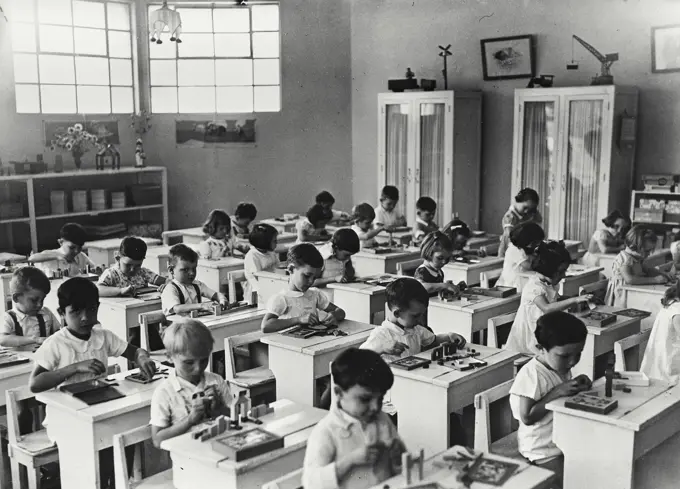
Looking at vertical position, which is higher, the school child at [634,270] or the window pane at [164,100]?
the window pane at [164,100]

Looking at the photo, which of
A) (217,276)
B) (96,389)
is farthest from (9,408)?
(217,276)

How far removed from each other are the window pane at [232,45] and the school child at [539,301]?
740cm

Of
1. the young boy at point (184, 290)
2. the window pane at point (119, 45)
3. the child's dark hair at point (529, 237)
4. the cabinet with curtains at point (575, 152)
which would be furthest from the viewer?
the window pane at point (119, 45)

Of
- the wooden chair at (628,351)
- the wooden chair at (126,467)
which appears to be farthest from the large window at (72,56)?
the wooden chair at (628,351)

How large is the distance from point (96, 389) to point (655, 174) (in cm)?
736

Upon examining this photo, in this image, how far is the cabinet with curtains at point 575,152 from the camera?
30.4 feet

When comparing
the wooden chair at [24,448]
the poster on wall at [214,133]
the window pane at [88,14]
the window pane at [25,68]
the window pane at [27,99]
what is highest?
the window pane at [88,14]

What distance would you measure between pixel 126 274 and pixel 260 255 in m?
1.18

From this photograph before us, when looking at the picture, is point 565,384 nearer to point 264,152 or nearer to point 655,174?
point 655,174

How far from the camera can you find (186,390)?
3.51 meters

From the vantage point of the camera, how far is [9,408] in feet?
12.5

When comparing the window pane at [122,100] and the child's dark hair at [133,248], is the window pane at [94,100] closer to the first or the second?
the window pane at [122,100]

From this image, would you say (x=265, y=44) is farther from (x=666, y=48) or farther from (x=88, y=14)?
(x=666, y=48)

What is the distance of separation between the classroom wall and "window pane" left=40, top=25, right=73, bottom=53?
13.4ft
